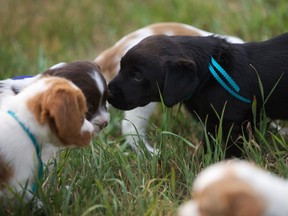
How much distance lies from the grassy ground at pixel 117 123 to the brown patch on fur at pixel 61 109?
0.41 meters

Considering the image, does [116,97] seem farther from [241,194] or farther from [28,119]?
[241,194]

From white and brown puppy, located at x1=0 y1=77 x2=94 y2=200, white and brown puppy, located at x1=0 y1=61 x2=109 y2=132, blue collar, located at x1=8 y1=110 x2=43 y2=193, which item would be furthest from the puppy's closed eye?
blue collar, located at x1=8 y1=110 x2=43 y2=193

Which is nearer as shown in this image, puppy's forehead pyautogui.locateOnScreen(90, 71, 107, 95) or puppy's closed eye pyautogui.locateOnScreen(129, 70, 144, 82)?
puppy's forehead pyautogui.locateOnScreen(90, 71, 107, 95)

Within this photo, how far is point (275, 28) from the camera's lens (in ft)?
22.4

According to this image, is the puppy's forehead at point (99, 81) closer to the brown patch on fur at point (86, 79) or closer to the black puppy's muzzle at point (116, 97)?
the brown patch on fur at point (86, 79)

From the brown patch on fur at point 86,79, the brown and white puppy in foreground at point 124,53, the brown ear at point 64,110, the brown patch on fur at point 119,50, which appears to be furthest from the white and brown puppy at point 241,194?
the brown patch on fur at point 119,50

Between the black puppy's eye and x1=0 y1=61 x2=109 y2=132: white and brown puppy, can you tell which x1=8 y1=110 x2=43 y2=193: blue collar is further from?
the black puppy's eye

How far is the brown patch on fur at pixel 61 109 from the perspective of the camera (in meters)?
3.42

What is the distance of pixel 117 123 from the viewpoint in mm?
5730

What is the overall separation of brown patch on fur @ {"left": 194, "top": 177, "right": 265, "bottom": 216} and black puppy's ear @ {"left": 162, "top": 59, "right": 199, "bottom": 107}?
71.8 inches

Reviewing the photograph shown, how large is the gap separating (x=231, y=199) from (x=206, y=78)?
6.83 ft

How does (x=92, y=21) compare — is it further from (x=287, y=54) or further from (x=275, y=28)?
(x=287, y=54)

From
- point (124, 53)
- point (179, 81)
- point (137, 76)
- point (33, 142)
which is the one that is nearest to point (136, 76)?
point (137, 76)

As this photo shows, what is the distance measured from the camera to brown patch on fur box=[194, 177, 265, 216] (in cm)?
252
